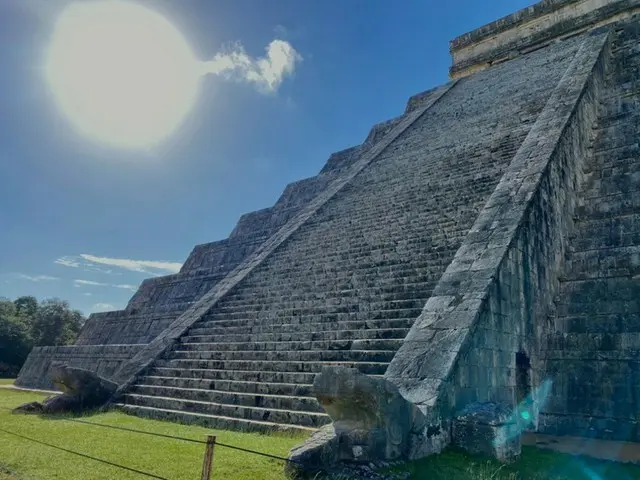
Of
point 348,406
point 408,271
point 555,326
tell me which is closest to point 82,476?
point 348,406

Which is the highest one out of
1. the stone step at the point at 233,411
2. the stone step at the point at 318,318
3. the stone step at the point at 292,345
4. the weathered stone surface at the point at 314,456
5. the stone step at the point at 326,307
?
the stone step at the point at 326,307

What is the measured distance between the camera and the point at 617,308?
6703 millimetres

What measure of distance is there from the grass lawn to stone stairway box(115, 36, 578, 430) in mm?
1128

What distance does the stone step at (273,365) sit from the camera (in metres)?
6.18

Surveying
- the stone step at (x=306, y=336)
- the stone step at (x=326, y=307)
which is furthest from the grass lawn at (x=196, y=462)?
the stone step at (x=326, y=307)

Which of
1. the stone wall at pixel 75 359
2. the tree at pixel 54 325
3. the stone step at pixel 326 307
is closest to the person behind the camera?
the stone step at pixel 326 307

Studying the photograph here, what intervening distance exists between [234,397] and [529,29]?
1796 cm

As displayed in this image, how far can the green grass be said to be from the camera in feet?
13.9

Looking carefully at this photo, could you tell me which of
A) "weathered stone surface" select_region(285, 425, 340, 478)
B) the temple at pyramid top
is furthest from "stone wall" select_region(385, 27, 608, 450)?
the temple at pyramid top

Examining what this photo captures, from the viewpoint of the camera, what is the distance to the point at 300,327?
7938mm

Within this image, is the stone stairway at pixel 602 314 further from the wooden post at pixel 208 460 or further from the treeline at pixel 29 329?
the treeline at pixel 29 329

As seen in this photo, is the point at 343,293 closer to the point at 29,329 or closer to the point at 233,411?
the point at 233,411

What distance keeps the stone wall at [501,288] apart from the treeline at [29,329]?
23874 mm

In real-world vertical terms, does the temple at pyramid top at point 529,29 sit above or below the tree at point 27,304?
above
